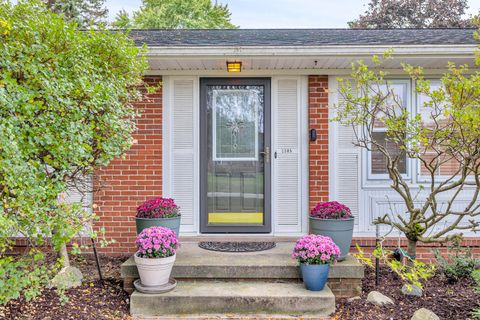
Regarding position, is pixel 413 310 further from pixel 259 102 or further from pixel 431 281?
pixel 259 102

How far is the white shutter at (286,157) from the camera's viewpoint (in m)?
5.01

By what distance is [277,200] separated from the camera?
5020mm

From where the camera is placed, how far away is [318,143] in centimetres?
495

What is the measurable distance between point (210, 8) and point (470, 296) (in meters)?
22.1

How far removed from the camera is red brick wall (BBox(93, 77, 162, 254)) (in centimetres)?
496

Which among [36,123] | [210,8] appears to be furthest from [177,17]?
[36,123]

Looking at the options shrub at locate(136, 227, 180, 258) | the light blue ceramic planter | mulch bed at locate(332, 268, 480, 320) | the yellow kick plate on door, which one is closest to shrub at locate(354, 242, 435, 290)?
mulch bed at locate(332, 268, 480, 320)

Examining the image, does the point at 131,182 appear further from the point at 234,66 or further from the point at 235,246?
the point at 234,66

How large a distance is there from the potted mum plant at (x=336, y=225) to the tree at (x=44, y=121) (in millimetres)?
2168

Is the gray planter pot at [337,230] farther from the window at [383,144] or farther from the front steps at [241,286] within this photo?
the window at [383,144]

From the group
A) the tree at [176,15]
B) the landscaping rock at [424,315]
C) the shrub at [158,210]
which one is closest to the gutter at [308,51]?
the shrub at [158,210]

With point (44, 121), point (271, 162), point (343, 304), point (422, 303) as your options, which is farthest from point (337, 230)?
point (44, 121)

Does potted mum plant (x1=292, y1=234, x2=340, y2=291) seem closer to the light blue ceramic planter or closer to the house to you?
the light blue ceramic planter

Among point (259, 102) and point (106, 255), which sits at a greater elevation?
point (259, 102)
